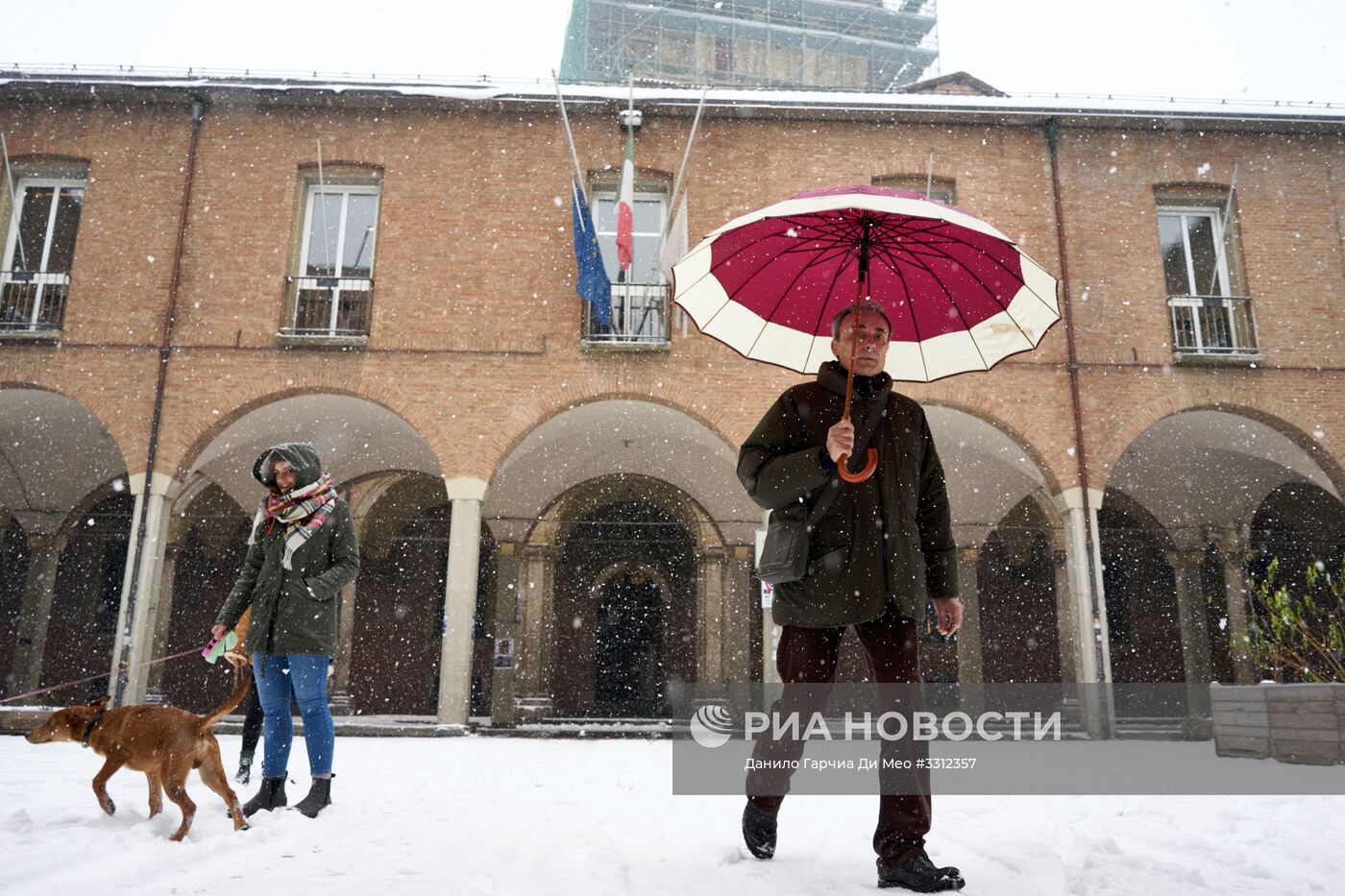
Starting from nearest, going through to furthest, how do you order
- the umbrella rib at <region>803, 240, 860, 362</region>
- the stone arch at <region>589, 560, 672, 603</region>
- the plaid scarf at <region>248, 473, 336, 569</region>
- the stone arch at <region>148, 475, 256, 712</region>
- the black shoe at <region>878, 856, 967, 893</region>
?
the black shoe at <region>878, 856, 967, 893</region> < the umbrella rib at <region>803, 240, 860, 362</region> < the plaid scarf at <region>248, 473, 336, 569</region> < the stone arch at <region>148, 475, 256, 712</region> < the stone arch at <region>589, 560, 672, 603</region>

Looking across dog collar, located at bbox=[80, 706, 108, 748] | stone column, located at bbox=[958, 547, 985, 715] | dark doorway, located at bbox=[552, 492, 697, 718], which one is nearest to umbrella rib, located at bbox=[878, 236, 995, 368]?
dog collar, located at bbox=[80, 706, 108, 748]

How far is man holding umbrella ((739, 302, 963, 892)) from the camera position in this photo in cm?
275

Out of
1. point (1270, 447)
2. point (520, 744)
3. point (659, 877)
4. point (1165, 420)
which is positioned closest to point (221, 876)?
point (659, 877)

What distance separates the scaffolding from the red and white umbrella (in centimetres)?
3639

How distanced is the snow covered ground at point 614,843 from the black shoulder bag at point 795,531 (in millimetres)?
926

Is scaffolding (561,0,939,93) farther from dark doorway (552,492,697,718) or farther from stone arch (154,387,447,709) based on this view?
stone arch (154,387,447,709)

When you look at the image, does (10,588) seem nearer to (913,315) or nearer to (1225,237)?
(913,315)

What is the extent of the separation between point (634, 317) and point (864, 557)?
9445 millimetres

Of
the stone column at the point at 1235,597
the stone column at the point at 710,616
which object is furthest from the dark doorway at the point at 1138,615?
the stone column at the point at 710,616

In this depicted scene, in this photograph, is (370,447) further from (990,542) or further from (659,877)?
(659,877)

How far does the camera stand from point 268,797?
404 centimetres

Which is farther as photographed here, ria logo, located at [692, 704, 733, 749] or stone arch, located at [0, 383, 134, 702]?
stone arch, located at [0, 383, 134, 702]

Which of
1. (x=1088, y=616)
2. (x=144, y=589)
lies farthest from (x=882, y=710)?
(x=144, y=589)

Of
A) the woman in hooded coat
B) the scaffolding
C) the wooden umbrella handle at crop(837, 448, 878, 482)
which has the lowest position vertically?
the woman in hooded coat
